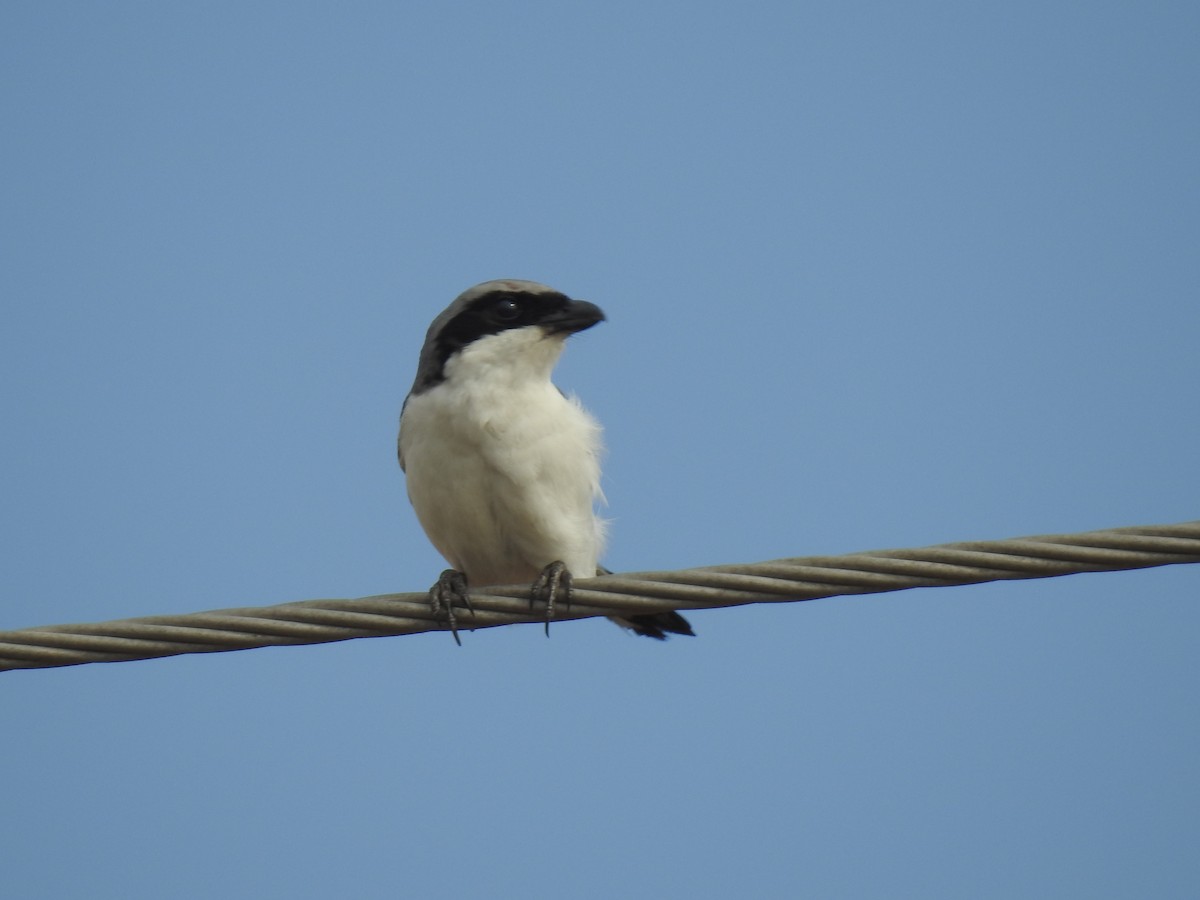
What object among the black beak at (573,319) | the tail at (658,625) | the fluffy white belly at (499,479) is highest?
the black beak at (573,319)

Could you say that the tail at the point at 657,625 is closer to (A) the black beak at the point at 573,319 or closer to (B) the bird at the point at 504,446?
(B) the bird at the point at 504,446

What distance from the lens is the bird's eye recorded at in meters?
7.17

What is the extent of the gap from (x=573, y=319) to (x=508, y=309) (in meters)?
0.31

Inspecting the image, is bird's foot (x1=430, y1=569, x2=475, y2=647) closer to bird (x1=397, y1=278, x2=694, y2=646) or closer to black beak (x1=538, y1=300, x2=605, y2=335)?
bird (x1=397, y1=278, x2=694, y2=646)

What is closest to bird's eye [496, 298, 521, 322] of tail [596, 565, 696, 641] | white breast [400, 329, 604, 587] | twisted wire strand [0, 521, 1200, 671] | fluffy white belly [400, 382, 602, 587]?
white breast [400, 329, 604, 587]

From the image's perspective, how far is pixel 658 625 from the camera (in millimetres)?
7156

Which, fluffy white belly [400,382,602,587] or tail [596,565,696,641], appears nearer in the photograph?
fluffy white belly [400,382,602,587]

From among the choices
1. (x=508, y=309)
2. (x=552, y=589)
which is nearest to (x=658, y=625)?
(x=552, y=589)

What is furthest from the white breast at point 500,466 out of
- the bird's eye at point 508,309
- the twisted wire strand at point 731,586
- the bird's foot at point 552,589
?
the twisted wire strand at point 731,586

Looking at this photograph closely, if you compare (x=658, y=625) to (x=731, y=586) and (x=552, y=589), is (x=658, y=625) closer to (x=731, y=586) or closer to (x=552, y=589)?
(x=552, y=589)

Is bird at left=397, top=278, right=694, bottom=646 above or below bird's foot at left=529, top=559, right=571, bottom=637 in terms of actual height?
above

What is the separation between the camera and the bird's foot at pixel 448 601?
213 inches

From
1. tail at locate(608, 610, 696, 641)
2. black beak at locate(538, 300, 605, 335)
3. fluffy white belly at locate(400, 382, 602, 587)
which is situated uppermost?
black beak at locate(538, 300, 605, 335)

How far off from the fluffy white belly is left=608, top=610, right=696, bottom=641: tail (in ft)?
1.27
